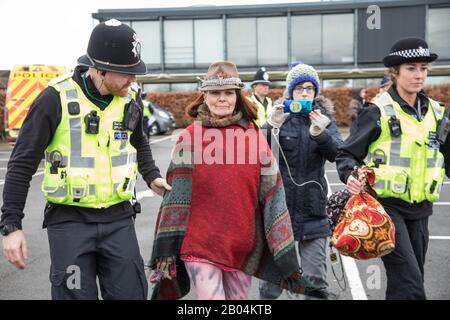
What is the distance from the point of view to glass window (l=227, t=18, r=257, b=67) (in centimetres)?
3206

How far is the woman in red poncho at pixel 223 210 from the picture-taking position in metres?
2.95

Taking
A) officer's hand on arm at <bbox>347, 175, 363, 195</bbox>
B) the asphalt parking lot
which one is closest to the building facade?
the asphalt parking lot

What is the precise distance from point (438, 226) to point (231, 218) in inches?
192

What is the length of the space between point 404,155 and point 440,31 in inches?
1209

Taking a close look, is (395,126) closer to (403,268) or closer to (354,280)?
(403,268)

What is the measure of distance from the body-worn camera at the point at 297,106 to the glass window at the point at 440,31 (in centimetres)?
2974

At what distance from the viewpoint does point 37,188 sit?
10.4 m

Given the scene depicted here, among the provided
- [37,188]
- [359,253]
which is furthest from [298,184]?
[37,188]

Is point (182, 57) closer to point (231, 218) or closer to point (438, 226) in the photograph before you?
point (438, 226)

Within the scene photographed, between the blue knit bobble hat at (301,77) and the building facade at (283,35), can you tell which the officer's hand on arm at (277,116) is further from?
the building facade at (283,35)

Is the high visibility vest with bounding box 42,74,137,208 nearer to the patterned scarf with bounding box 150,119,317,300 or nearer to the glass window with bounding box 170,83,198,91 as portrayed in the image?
the patterned scarf with bounding box 150,119,317,300

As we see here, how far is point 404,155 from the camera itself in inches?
134

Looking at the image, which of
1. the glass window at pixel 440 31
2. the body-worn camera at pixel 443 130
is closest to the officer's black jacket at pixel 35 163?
the body-worn camera at pixel 443 130

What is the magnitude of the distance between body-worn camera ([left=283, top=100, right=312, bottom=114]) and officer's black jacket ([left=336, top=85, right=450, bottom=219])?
1.51 feet
